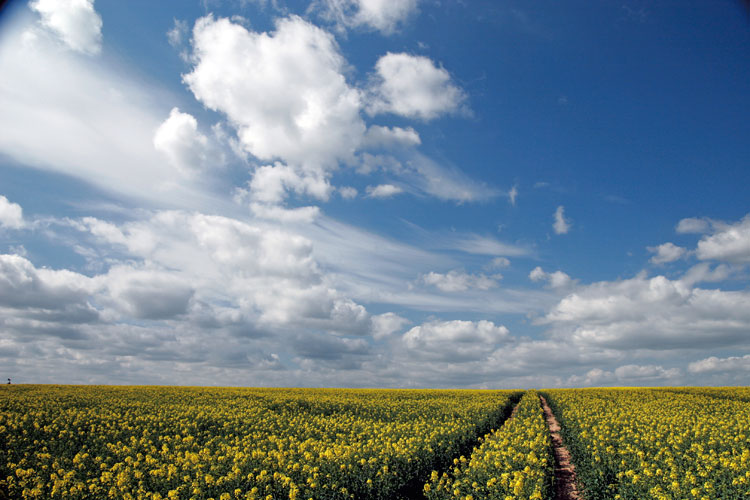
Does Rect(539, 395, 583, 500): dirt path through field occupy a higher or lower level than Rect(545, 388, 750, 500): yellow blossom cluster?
lower

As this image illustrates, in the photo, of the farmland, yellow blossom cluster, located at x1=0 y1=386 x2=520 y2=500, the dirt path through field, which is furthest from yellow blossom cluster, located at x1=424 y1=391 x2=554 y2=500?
the dirt path through field

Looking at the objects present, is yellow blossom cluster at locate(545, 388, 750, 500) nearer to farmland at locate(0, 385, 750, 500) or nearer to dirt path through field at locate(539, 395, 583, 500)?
farmland at locate(0, 385, 750, 500)

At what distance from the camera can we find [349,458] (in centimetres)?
1195

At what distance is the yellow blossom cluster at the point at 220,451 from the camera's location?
10070mm

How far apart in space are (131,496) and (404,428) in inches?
458

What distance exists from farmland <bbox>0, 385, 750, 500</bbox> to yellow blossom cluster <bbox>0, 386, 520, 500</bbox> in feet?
0.17

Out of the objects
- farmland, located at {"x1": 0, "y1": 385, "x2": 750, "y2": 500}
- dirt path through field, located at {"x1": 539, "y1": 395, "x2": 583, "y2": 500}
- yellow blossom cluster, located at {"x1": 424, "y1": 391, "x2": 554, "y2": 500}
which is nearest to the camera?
yellow blossom cluster, located at {"x1": 424, "y1": 391, "x2": 554, "y2": 500}

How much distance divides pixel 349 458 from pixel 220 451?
513cm

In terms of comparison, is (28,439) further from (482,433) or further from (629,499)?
(629,499)

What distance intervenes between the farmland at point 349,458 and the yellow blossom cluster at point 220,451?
0.05m

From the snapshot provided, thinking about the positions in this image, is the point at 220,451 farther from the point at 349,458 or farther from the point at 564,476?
the point at 564,476

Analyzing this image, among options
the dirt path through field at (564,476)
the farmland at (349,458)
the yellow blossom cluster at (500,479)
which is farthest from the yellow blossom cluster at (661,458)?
the yellow blossom cluster at (500,479)

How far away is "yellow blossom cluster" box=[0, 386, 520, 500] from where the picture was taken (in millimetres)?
10070

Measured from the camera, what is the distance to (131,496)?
9406mm
